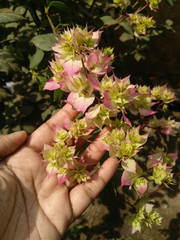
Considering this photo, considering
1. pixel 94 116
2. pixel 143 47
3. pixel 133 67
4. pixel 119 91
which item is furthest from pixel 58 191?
pixel 133 67

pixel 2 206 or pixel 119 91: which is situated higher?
pixel 119 91

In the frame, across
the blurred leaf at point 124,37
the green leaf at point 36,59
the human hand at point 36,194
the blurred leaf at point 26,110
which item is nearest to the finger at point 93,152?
the human hand at point 36,194

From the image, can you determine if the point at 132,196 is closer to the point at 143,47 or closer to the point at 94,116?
the point at 94,116

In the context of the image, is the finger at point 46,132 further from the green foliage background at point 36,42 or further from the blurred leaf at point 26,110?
the blurred leaf at point 26,110

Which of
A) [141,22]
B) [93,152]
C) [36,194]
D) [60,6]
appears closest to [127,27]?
[141,22]

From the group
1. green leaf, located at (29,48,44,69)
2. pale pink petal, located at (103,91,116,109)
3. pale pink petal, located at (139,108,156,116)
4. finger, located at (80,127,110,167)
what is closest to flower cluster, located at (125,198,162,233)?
finger, located at (80,127,110,167)

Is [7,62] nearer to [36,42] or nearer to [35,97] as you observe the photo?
[36,42]
